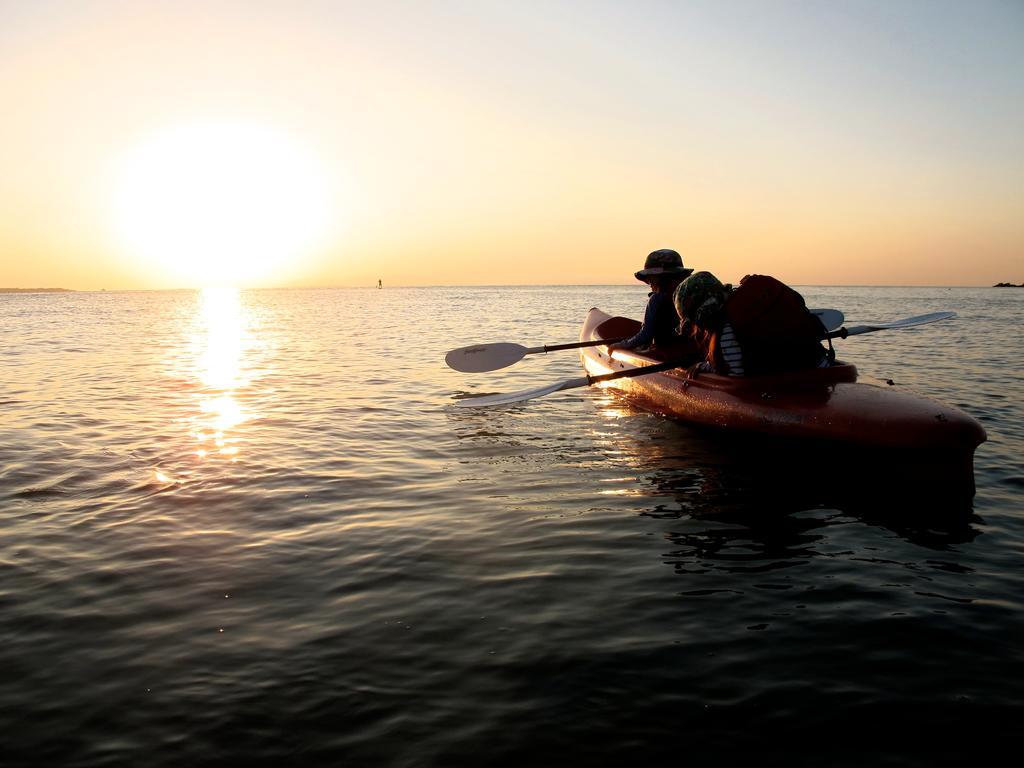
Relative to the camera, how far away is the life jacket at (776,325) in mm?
7980

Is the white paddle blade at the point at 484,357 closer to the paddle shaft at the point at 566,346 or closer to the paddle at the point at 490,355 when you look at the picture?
the paddle at the point at 490,355

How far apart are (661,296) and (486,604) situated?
23.7ft

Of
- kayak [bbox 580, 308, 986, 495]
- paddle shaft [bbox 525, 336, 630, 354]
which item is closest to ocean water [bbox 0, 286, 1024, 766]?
kayak [bbox 580, 308, 986, 495]

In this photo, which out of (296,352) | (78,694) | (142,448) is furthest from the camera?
(296,352)

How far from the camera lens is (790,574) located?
4926 mm

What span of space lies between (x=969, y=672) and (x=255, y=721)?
3.28 m

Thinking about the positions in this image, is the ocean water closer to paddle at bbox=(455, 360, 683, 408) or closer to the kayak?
the kayak

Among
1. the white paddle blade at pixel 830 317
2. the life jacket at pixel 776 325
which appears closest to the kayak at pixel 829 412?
the life jacket at pixel 776 325

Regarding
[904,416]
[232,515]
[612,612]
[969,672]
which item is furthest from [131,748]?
[904,416]

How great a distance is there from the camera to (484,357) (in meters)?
12.8

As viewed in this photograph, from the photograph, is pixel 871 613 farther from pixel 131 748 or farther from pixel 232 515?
pixel 232 515

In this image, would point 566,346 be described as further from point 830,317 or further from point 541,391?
point 830,317

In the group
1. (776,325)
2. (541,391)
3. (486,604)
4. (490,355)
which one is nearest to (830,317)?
(776,325)

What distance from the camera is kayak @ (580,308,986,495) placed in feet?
20.5
